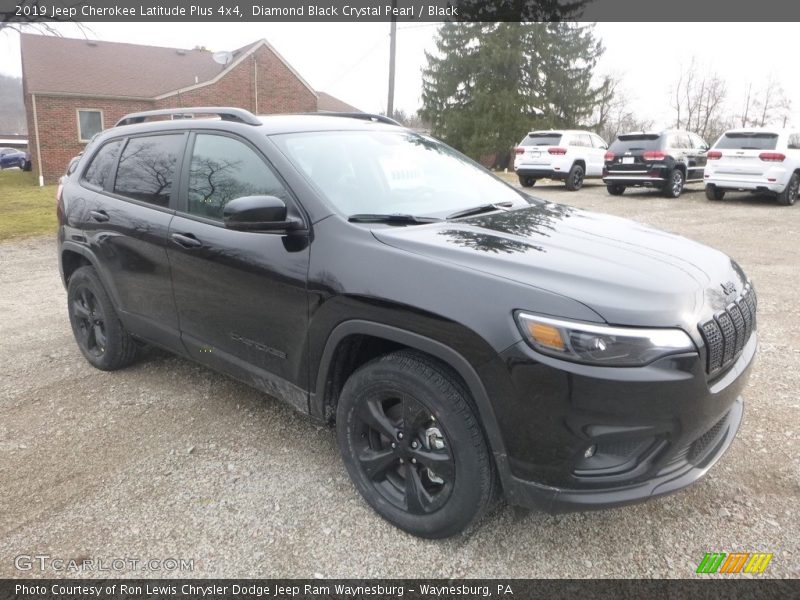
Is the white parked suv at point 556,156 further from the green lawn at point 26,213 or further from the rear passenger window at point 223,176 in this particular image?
the rear passenger window at point 223,176

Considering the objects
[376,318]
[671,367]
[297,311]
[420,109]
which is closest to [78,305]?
[297,311]

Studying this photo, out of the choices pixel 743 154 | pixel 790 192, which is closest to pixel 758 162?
pixel 743 154

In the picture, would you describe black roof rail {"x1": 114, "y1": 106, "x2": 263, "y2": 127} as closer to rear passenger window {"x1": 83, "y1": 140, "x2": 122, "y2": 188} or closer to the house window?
rear passenger window {"x1": 83, "y1": 140, "x2": 122, "y2": 188}

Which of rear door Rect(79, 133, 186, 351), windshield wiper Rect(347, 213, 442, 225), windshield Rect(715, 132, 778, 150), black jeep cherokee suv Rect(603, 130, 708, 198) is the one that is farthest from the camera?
black jeep cherokee suv Rect(603, 130, 708, 198)

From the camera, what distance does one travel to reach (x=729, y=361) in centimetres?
233

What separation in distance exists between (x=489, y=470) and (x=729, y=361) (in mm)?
1021

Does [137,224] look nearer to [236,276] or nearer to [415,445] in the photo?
[236,276]

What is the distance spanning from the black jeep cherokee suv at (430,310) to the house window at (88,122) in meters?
26.0

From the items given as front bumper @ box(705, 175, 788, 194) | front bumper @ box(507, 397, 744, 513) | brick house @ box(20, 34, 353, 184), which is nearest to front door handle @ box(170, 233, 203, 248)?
front bumper @ box(507, 397, 744, 513)

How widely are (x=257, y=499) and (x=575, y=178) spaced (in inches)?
652

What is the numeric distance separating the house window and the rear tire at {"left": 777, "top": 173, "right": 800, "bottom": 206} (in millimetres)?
25486

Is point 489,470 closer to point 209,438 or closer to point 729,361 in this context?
point 729,361

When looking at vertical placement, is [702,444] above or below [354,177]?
below
